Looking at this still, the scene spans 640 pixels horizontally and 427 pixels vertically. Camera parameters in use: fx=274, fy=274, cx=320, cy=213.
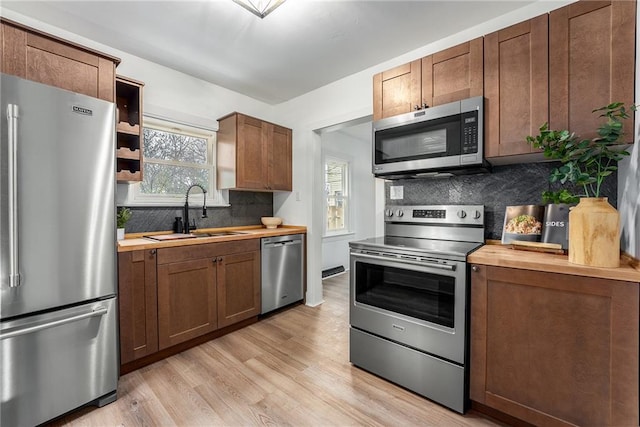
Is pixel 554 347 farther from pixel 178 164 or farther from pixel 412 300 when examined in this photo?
pixel 178 164

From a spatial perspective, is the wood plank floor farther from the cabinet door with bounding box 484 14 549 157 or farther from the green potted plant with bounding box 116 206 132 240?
the cabinet door with bounding box 484 14 549 157

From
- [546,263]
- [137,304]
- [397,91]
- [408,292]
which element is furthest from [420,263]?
[137,304]

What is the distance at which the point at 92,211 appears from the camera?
160cm

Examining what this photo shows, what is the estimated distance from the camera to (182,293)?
7.41 feet

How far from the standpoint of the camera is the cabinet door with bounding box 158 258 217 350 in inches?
84.5

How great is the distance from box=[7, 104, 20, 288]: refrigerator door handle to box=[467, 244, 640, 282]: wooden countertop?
2344 millimetres

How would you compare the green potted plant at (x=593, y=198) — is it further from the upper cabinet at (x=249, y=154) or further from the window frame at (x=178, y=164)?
the window frame at (x=178, y=164)

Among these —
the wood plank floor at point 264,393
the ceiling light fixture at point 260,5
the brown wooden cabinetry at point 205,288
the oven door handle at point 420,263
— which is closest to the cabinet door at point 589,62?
the oven door handle at point 420,263

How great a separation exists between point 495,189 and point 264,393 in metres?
→ 2.15

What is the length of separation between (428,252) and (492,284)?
1.18 ft

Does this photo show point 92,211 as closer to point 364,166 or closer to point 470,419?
point 470,419

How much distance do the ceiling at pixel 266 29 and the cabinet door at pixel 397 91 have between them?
0.38m

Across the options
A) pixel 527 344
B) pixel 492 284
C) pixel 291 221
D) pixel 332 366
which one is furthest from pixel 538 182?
pixel 291 221

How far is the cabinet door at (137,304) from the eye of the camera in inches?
75.9
